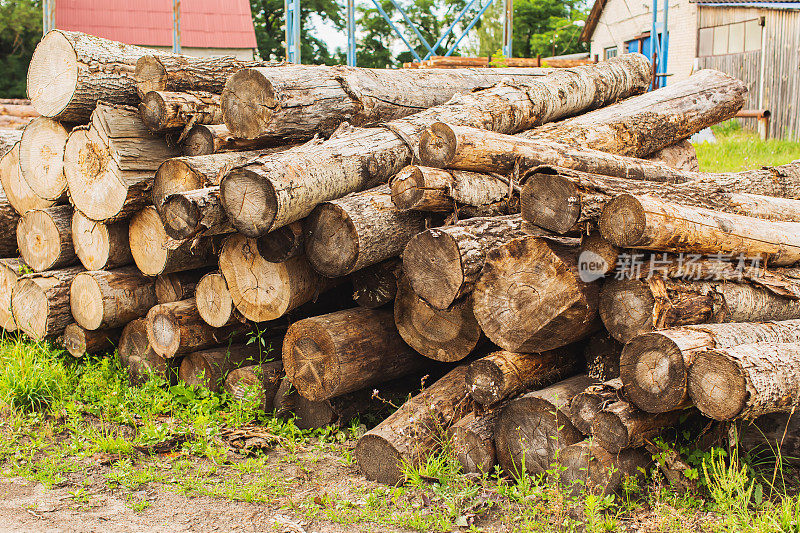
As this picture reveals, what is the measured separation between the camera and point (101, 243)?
5.23 meters

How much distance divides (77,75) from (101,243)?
117 centimetres

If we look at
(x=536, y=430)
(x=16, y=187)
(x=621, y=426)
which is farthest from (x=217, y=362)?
(x=621, y=426)

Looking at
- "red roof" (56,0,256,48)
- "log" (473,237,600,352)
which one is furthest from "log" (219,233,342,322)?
"red roof" (56,0,256,48)

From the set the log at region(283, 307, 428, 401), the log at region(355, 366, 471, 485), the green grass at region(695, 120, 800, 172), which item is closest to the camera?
the log at region(355, 366, 471, 485)

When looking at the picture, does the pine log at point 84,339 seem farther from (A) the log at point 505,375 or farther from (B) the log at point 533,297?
(B) the log at point 533,297

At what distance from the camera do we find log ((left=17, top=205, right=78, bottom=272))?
5.43 metres

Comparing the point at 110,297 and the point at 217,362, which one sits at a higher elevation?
the point at 110,297

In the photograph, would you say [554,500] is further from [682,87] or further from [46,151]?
[682,87]

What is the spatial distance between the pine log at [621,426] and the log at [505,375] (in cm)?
51

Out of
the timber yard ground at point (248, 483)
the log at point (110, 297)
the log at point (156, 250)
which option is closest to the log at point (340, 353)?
the timber yard ground at point (248, 483)

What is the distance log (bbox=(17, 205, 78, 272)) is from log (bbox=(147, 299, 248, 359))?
3.31ft

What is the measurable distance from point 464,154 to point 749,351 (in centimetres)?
179

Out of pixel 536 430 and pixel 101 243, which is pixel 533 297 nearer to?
pixel 536 430

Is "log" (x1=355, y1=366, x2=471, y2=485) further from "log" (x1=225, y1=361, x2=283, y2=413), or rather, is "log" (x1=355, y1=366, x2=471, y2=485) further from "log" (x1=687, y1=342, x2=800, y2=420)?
"log" (x1=687, y1=342, x2=800, y2=420)
